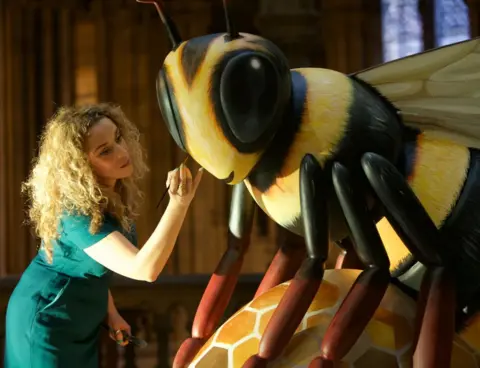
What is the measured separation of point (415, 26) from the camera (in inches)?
118

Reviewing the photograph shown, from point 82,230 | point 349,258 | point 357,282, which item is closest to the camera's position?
point 357,282

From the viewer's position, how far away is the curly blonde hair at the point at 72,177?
3.89 feet

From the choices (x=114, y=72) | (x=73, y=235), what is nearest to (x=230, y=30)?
(x=73, y=235)

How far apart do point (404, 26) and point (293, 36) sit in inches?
22.3

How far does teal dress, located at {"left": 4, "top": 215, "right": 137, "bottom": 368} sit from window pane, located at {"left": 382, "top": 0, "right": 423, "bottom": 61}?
2030 mm

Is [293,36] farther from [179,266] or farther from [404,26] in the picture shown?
[179,266]

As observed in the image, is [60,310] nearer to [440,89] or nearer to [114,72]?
[440,89]

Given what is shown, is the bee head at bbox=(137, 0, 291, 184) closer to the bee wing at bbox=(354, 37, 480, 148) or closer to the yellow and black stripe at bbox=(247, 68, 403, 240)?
the yellow and black stripe at bbox=(247, 68, 403, 240)

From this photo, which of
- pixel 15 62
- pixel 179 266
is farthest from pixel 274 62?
pixel 15 62

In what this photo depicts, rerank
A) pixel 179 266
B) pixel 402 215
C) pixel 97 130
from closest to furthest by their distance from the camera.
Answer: pixel 402 215 < pixel 97 130 < pixel 179 266

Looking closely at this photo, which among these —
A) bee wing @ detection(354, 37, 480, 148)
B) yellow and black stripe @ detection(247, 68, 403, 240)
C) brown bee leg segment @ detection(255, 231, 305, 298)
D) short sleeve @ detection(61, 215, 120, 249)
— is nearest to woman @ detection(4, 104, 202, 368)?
short sleeve @ detection(61, 215, 120, 249)

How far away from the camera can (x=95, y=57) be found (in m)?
2.98

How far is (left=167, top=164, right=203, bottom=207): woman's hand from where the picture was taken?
105 cm

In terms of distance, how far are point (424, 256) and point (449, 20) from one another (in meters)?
2.44
